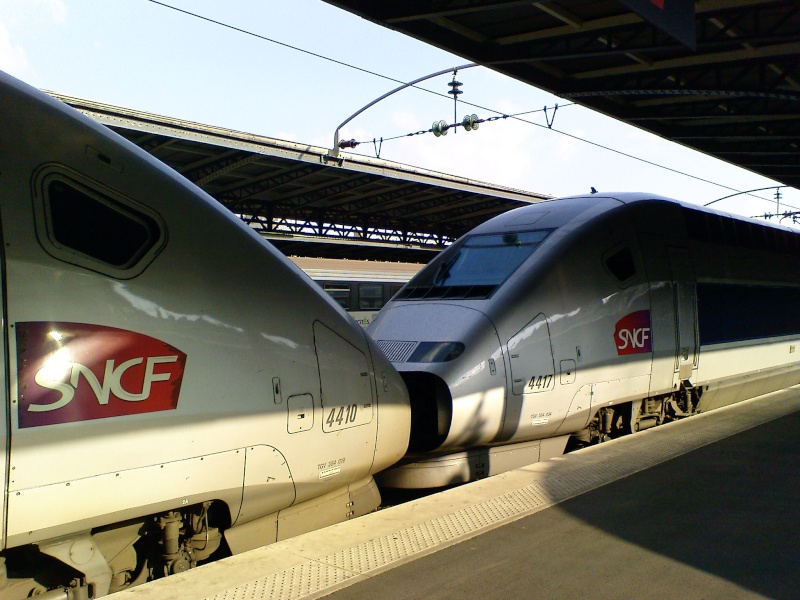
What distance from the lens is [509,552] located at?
4.68m

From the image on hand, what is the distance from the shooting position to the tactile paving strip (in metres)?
4.12

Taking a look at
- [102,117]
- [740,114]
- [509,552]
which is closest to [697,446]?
[509,552]

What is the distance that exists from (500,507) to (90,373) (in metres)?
3.08

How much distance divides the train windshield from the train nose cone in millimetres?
598

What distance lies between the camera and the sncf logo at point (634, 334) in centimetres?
836

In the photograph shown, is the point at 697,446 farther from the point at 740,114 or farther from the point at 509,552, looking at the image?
the point at 740,114

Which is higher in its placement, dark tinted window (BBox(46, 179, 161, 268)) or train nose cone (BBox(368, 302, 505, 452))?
dark tinted window (BBox(46, 179, 161, 268))

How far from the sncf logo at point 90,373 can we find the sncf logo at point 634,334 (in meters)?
5.53

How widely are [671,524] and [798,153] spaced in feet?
45.9

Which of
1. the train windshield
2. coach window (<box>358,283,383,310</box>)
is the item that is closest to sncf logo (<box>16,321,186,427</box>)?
the train windshield

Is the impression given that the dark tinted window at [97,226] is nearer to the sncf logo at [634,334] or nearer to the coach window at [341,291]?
the sncf logo at [634,334]

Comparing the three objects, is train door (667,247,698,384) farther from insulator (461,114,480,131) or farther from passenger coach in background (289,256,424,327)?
passenger coach in background (289,256,424,327)

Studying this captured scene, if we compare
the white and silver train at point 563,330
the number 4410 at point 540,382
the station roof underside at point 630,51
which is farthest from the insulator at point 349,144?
the number 4410 at point 540,382

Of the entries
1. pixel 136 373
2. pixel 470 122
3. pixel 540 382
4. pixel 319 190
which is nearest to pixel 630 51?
pixel 540 382
